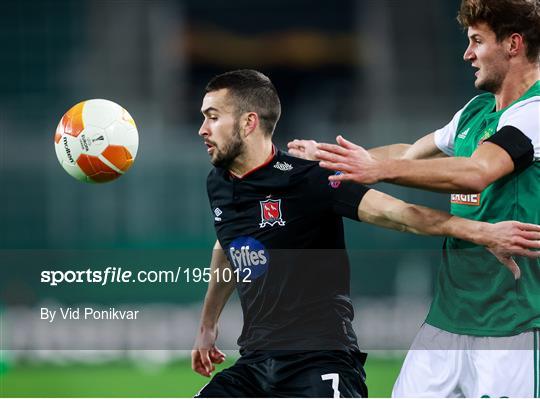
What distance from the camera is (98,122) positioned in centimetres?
511

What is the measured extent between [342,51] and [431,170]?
1274 centimetres

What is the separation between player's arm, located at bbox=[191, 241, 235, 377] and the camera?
16.0ft

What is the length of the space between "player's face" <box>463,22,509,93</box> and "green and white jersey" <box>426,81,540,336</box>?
0.47 feet

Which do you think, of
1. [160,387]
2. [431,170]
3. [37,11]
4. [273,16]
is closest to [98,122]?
[431,170]

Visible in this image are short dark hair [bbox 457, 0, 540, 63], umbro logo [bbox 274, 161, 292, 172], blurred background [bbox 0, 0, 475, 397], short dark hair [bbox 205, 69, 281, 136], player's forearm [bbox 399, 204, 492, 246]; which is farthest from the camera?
blurred background [bbox 0, 0, 475, 397]

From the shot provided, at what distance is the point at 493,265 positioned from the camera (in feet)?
13.5

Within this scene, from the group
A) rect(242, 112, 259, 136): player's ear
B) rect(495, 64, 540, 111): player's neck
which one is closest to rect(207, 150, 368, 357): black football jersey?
rect(242, 112, 259, 136): player's ear

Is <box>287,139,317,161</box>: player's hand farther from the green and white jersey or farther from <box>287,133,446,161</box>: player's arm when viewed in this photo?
the green and white jersey

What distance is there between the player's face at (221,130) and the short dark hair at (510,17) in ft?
4.51

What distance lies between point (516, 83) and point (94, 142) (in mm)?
2354

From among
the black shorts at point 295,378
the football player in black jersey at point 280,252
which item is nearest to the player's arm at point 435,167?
the football player in black jersey at point 280,252

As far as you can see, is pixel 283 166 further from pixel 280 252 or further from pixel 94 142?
pixel 94 142

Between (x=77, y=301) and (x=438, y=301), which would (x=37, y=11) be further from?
(x=438, y=301)

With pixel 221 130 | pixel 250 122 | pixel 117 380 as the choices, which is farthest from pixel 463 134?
pixel 117 380
